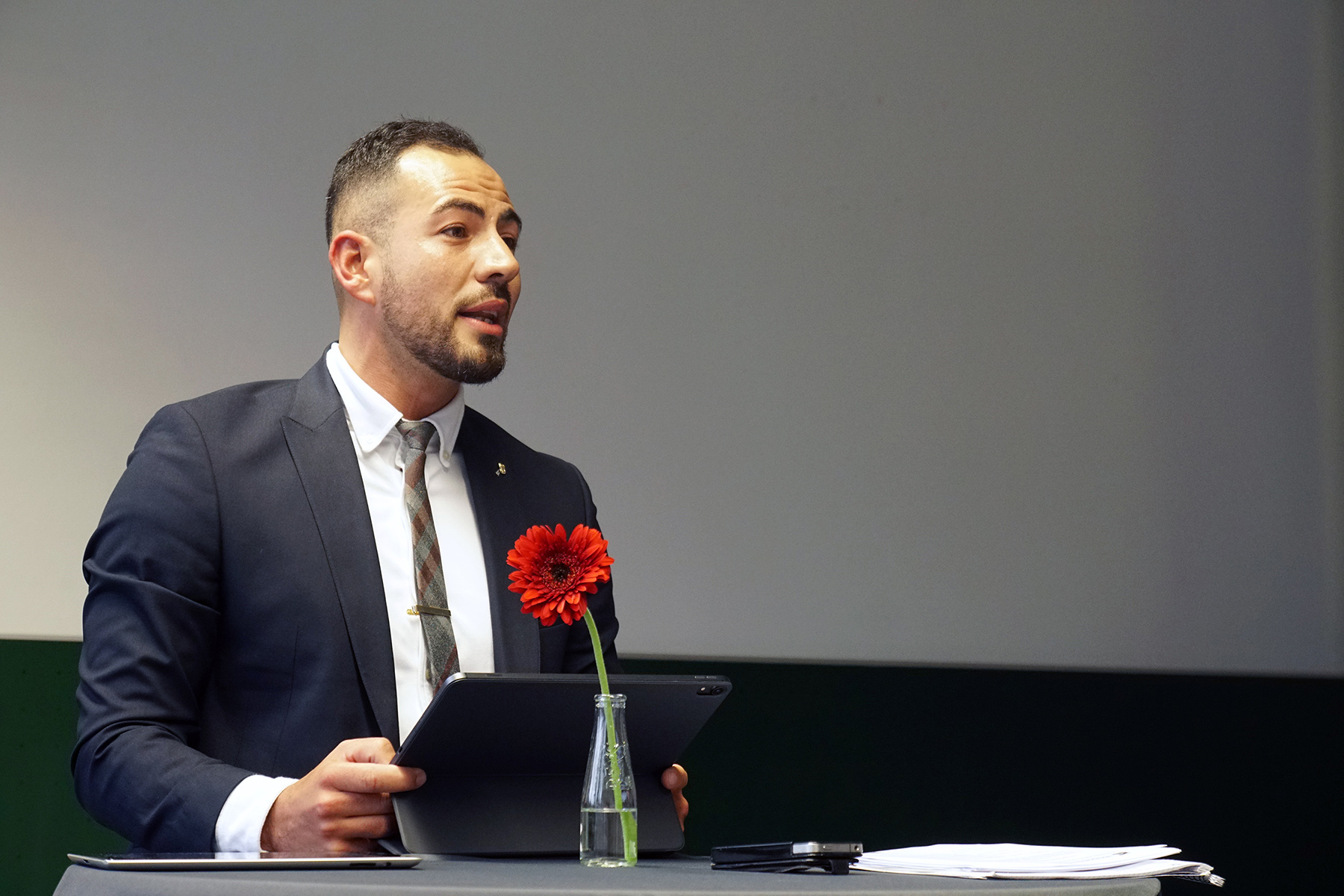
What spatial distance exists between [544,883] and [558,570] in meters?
0.31

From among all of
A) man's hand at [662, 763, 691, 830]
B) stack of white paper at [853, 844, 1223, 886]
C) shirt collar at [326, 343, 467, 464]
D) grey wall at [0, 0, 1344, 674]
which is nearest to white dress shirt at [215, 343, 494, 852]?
shirt collar at [326, 343, 467, 464]

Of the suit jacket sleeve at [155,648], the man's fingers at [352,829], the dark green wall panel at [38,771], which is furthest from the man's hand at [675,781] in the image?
the dark green wall panel at [38,771]

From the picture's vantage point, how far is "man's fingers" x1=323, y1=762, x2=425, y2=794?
127 centimetres

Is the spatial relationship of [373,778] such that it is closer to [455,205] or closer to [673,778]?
[673,778]

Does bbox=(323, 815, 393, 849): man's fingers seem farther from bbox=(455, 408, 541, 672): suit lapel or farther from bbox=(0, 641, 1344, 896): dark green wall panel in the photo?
bbox=(0, 641, 1344, 896): dark green wall panel

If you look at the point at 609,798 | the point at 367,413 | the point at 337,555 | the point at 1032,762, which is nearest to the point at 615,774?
the point at 609,798

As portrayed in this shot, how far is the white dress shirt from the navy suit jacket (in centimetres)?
3

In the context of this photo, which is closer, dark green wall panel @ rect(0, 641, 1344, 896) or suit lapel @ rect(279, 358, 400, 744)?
suit lapel @ rect(279, 358, 400, 744)

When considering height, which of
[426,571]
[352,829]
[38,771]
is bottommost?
[38,771]

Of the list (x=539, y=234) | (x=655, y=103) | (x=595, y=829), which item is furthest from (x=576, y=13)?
(x=595, y=829)

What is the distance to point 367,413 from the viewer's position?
1865mm

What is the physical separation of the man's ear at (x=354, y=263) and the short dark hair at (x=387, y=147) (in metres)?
0.07

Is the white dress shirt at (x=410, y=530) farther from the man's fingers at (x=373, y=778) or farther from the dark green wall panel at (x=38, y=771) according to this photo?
the dark green wall panel at (x=38, y=771)

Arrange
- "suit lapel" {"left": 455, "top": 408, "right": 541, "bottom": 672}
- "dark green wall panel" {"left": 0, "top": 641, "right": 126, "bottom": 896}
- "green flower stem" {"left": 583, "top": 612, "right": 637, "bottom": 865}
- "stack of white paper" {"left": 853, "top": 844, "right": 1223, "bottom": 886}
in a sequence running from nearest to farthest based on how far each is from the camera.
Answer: "stack of white paper" {"left": 853, "top": 844, "right": 1223, "bottom": 886} < "green flower stem" {"left": 583, "top": 612, "right": 637, "bottom": 865} < "suit lapel" {"left": 455, "top": 408, "right": 541, "bottom": 672} < "dark green wall panel" {"left": 0, "top": 641, "right": 126, "bottom": 896}
